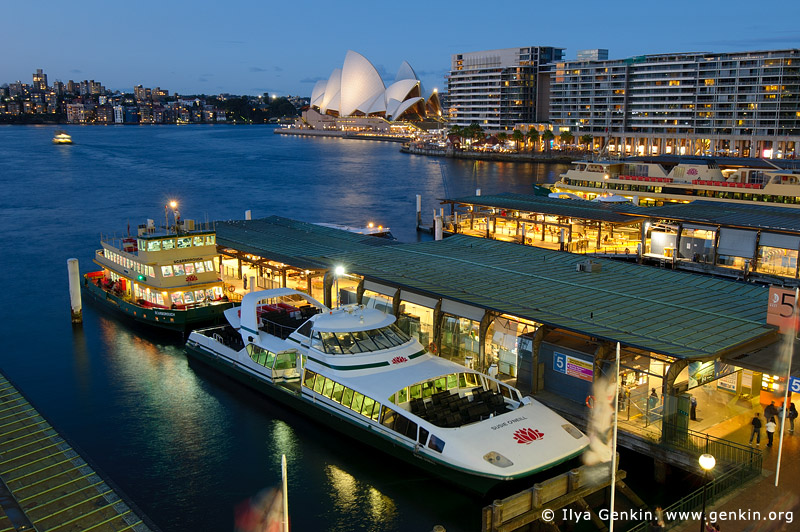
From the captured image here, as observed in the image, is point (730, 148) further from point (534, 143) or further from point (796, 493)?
point (796, 493)

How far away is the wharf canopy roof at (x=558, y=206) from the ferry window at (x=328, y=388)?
69.1 feet

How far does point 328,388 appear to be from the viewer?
53.9 feet

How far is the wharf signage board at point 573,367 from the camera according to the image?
601 inches

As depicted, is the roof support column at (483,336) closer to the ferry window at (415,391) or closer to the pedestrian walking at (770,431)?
the ferry window at (415,391)

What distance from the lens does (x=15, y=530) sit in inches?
371

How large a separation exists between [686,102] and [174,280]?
350 feet

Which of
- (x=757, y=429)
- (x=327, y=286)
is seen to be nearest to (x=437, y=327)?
(x=327, y=286)

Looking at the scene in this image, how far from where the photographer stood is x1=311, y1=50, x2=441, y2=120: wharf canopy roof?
16275cm

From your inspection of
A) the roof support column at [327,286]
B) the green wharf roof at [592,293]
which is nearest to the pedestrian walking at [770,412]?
the green wharf roof at [592,293]

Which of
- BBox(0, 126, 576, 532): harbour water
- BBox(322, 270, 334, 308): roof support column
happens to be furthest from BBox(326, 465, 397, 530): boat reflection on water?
BBox(322, 270, 334, 308): roof support column

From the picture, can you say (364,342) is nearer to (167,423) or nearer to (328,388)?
(328,388)

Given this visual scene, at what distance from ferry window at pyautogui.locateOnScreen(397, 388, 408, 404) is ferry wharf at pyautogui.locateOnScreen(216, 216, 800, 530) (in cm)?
311

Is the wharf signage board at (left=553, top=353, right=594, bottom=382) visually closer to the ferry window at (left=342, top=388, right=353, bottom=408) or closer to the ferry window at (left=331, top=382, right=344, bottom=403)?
the ferry window at (left=342, top=388, right=353, bottom=408)

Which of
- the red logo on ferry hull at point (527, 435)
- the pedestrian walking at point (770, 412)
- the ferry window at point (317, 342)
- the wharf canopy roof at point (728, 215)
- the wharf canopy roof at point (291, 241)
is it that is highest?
the wharf canopy roof at point (728, 215)
